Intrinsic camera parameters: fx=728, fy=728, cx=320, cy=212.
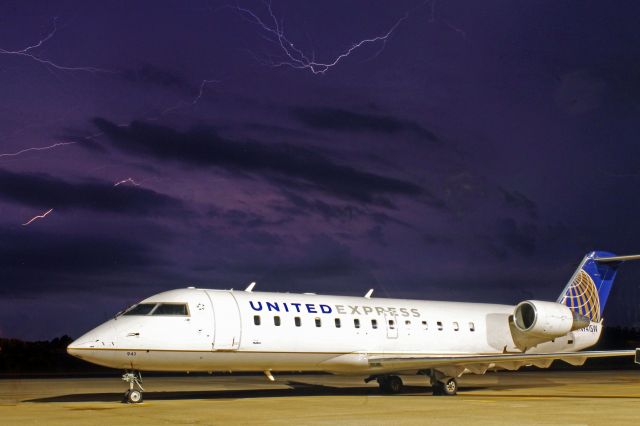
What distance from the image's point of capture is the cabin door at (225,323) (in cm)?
2052

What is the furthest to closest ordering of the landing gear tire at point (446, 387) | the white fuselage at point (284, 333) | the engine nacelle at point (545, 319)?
the engine nacelle at point (545, 319) < the landing gear tire at point (446, 387) < the white fuselage at point (284, 333)

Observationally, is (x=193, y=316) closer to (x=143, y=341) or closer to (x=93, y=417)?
(x=143, y=341)

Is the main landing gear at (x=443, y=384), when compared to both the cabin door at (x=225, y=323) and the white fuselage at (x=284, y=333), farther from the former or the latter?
the cabin door at (x=225, y=323)

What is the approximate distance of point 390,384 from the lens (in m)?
26.1

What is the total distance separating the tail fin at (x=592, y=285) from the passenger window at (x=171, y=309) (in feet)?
55.3

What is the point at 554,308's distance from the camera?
2731 centimetres

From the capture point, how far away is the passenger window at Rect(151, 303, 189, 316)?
65.9ft

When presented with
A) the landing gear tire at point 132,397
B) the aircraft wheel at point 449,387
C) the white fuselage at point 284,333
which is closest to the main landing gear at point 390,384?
the white fuselage at point 284,333

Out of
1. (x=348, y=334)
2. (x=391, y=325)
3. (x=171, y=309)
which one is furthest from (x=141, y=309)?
(x=391, y=325)

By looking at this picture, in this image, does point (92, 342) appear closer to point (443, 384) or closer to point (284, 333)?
point (284, 333)

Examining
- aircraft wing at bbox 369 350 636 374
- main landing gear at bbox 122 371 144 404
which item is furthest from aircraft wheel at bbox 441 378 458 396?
main landing gear at bbox 122 371 144 404

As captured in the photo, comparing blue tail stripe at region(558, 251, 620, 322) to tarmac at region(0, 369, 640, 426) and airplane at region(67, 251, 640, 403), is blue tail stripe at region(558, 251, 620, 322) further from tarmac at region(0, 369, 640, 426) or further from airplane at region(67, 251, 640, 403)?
tarmac at region(0, 369, 640, 426)

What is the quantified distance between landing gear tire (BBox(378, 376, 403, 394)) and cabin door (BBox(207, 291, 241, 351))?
743 centimetres

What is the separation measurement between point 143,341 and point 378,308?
8.79m
